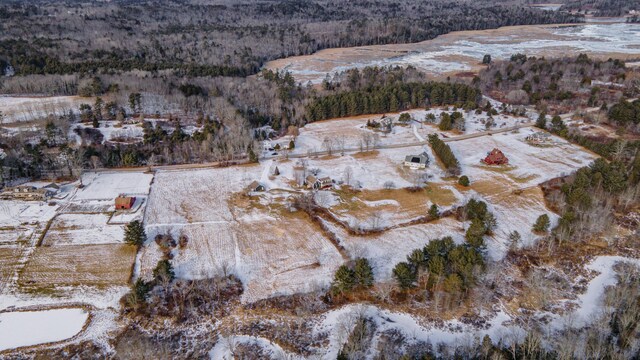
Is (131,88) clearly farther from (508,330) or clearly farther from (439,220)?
(508,330)

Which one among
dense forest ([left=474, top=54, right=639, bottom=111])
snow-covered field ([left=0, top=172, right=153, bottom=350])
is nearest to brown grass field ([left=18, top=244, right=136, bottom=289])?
snow-covered field ([left=0, top=172, right=153, bottom=350])

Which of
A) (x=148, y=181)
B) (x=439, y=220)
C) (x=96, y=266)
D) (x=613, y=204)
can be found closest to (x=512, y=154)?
(x=613, y=204)

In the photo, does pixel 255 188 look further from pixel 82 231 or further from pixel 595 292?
pixel 595 292

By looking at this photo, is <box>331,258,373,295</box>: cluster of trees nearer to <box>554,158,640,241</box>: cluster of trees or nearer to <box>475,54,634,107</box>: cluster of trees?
<box>554,158,640,241</box>: cluster of trees

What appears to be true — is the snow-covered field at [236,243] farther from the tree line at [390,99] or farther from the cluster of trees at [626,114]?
the cluster of trees at [626,114]

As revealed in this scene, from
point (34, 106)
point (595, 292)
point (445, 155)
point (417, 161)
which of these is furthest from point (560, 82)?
point (34, 106)

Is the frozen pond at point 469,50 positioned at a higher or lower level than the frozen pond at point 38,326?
higher

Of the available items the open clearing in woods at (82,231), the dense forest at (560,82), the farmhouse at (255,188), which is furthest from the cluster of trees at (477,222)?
the dense forest at (560,82)
